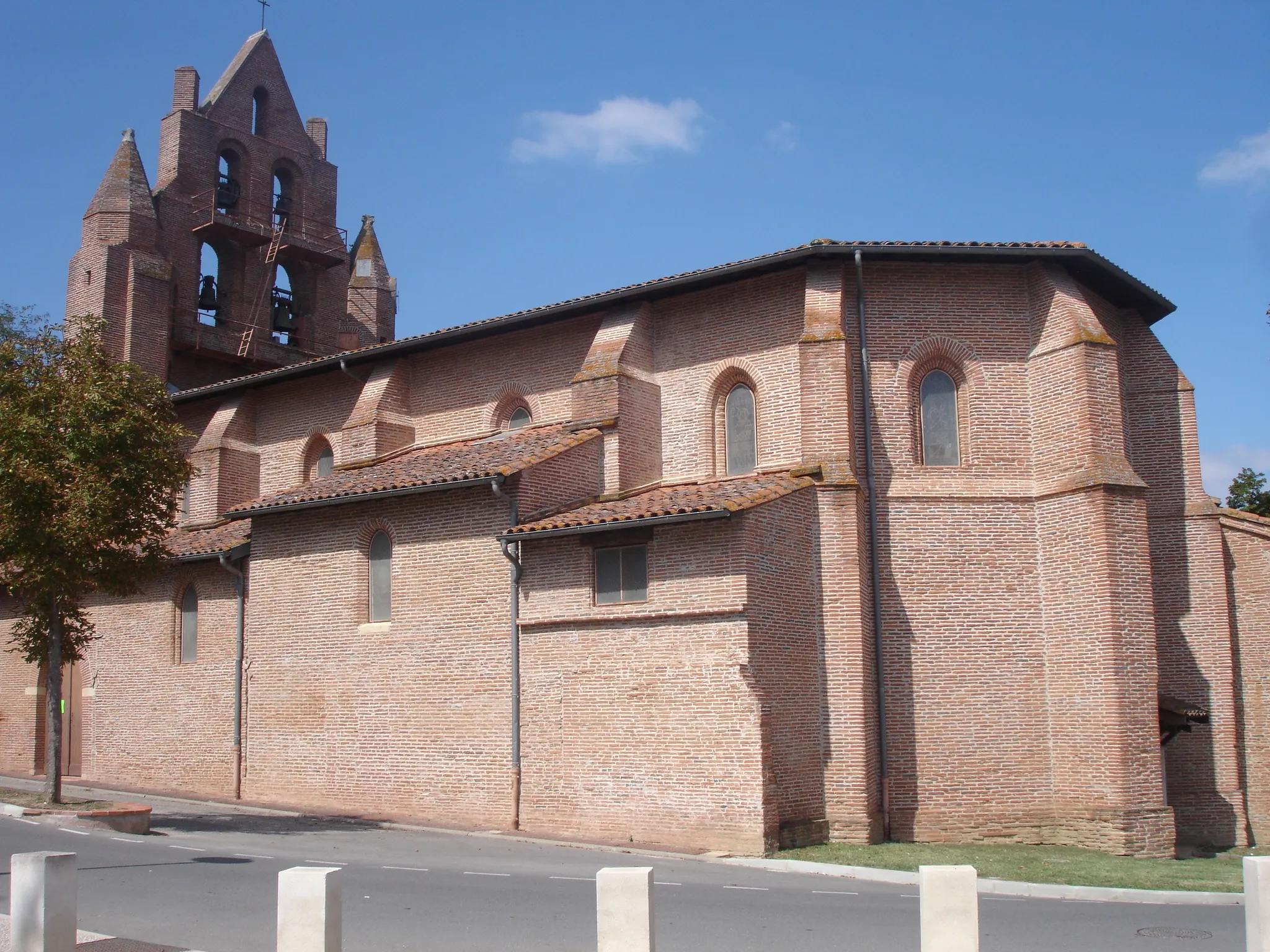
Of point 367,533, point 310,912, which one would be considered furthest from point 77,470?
point 310,912

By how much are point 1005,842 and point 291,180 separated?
25545 millimetres

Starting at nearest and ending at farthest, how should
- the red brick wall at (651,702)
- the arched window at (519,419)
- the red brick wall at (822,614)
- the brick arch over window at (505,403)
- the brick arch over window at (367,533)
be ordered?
the red brick wall at (651,702)
the red brick wall at (822,614)
the brick arch over window at (367,533)
the brick arch over window at (505,403)
the arched window at (519,419)

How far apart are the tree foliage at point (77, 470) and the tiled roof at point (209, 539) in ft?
8.84

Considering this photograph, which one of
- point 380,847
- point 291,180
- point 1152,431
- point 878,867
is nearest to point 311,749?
point 380,847

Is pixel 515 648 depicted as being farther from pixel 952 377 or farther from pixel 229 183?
pixel 229 183

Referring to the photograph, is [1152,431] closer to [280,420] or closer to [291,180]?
[280,420]

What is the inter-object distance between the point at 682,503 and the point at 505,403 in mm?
6642

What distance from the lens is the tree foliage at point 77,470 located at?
54.0 ft

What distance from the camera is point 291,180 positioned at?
32.9 metres

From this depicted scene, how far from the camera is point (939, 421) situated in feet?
59.9

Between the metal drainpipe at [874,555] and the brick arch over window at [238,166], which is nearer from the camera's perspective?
the metal drainpipe at [874,555]

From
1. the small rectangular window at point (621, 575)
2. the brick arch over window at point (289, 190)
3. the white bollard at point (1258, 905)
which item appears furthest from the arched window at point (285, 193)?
the white bollard at point (1258, 905)

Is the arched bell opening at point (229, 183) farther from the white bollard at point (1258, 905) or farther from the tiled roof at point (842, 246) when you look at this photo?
the white bollard at point (1258, 905)

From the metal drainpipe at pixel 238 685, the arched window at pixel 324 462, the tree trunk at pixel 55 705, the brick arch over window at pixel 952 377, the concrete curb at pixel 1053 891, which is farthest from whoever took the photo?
the arched window at pixel 324 462
